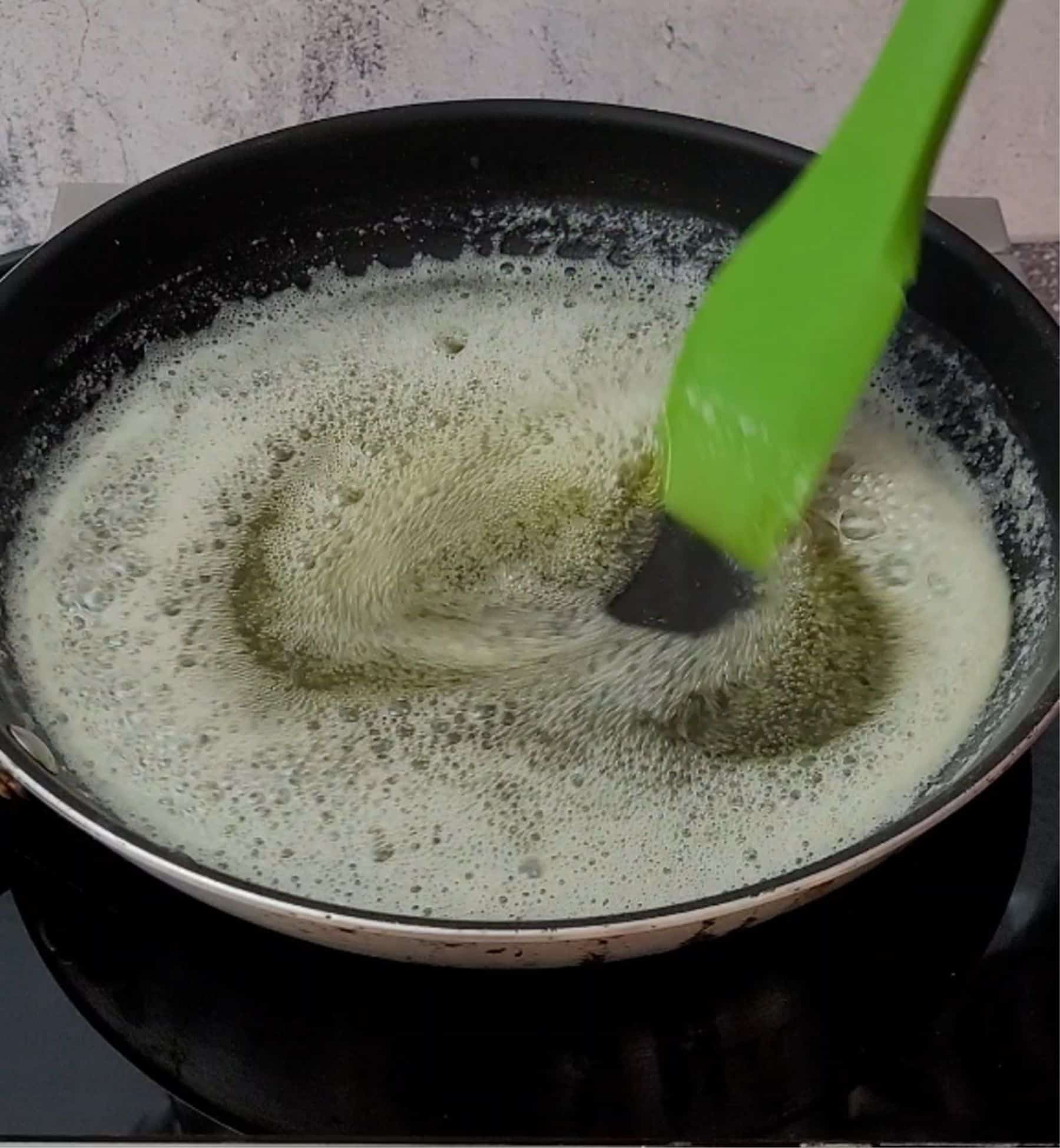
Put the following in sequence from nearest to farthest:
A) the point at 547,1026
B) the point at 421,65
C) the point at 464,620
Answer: the point at 547,1026 < the point at 464,620 < the point at 421,65

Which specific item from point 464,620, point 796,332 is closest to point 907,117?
point 796,332

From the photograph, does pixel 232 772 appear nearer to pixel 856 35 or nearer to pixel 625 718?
pixel 625 718

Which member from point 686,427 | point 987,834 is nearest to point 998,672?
point 987,834

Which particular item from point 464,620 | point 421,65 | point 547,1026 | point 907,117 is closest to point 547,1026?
point 547,1026

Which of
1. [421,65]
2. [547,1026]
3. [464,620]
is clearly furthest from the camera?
[421,65]

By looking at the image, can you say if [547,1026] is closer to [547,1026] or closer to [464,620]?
[547,1026]

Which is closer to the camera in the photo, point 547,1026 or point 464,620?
point 547,1026

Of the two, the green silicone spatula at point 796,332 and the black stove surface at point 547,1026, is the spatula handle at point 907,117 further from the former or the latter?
the black stove surface at point 547,1026

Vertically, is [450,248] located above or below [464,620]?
above

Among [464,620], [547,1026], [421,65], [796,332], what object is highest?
[421,65]
